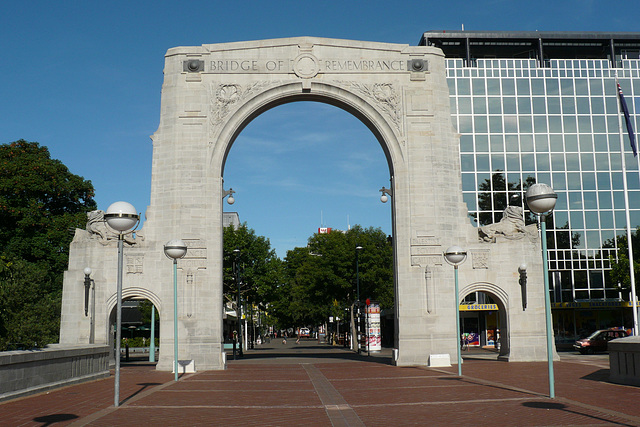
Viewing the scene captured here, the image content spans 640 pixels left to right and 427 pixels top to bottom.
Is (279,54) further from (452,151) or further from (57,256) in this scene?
(57,256)

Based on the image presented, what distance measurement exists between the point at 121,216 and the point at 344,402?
20.7 feet

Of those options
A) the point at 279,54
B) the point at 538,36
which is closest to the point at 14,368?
the point at 279,54

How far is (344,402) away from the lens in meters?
14.0

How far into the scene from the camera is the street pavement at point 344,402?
444 inches

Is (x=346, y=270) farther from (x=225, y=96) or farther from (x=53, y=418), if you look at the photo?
(x=53, y=418)

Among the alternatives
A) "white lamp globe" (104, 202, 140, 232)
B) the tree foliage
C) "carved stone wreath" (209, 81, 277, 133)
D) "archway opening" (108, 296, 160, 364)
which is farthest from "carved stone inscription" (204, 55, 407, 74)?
the tree foliage

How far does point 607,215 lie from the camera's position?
58469 mm

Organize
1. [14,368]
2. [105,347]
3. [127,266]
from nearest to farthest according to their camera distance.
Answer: [14,368]
[105,347]
[127,266]

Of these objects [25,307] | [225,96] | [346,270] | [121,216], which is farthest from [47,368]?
[346,270]

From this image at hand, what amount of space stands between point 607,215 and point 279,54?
4075 centimetres

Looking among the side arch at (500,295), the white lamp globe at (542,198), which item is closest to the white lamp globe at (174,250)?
the white lamp globe at (542,198)

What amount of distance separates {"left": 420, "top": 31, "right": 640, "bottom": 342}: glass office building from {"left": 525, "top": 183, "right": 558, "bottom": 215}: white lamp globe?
44.4 meters

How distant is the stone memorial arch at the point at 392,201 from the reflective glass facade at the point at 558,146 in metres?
29.3

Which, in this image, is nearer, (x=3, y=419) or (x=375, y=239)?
(x=3, y=419)
